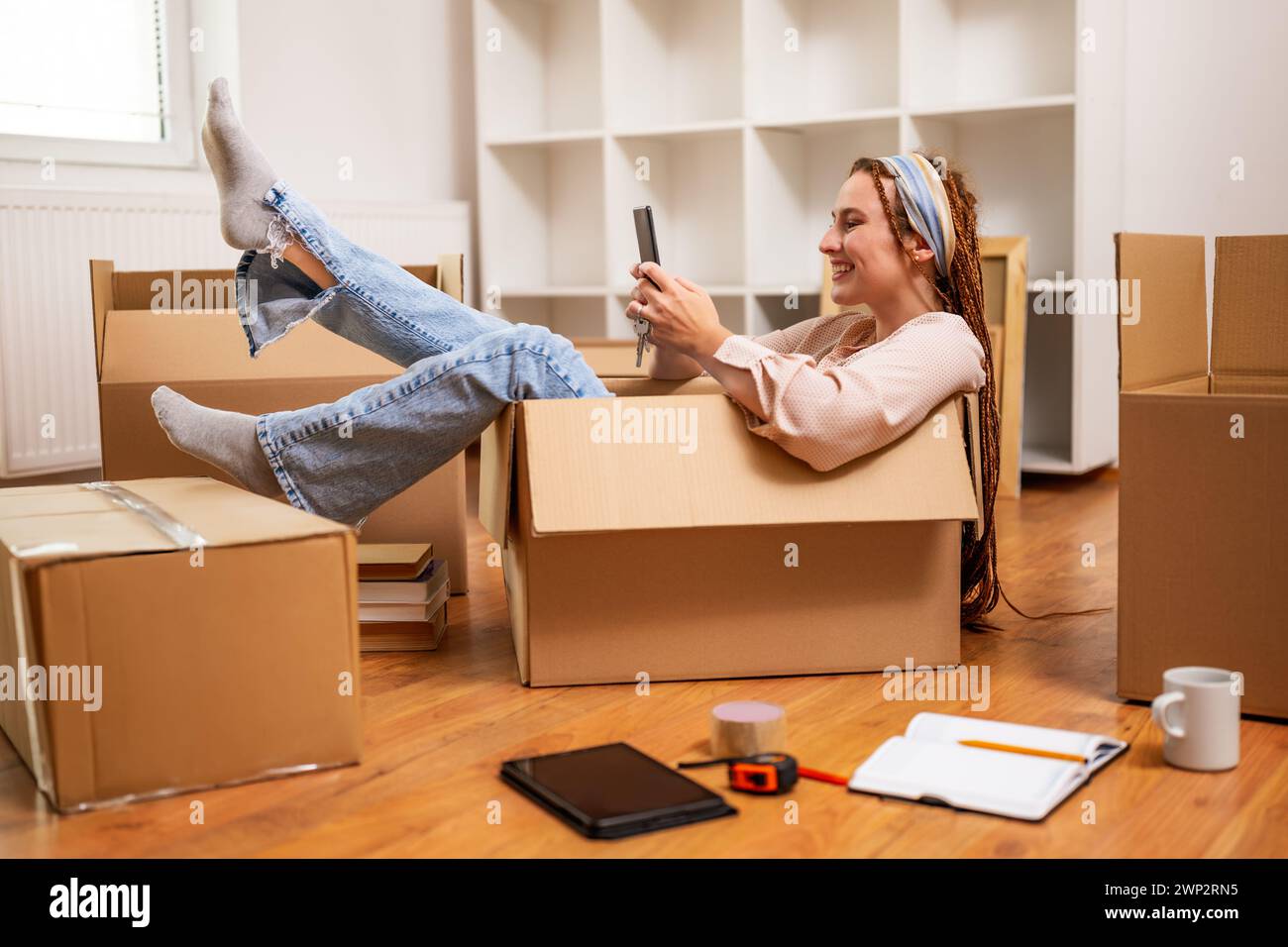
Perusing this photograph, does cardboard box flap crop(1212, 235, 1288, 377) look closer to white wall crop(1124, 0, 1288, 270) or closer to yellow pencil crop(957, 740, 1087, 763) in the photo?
yellow pencil crop(957, 740, 1087, 763)

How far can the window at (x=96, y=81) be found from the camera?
2.84 metres

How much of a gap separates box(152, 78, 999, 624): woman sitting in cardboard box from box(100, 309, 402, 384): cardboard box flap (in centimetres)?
25

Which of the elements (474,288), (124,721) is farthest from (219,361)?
(474,288)

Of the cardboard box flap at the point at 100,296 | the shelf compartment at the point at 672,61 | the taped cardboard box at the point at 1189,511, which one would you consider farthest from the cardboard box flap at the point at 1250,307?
the shelf compartment at the point at 672,61

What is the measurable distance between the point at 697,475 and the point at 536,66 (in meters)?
2.62

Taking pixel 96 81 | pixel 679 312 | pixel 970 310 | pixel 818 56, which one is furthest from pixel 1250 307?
pixel 96 81

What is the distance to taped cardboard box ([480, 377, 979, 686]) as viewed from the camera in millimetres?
1553

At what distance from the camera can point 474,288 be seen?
3.81m

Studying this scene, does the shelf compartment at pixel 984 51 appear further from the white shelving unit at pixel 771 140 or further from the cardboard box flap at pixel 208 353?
the cardboard box flap at pixel 208 353

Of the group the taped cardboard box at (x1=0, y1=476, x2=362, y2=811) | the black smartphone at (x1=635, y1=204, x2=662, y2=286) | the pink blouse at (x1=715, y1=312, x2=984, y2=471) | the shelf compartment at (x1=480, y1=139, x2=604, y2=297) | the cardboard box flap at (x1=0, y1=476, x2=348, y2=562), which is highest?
the shelf compartment at (x1=480, y1=139, x2=604, y2=297)

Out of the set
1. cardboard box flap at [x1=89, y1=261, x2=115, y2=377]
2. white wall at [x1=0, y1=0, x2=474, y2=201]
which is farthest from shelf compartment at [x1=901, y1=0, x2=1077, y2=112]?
cardboard box flap at [x1=89, y1=261, x2=115, y2=377]

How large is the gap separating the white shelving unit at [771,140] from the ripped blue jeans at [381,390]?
5.72 ft
